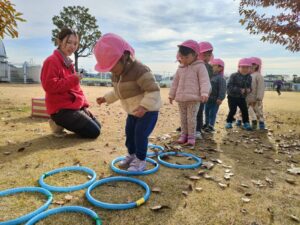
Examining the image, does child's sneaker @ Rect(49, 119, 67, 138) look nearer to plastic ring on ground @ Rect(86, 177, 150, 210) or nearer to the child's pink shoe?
the child's pink shoe

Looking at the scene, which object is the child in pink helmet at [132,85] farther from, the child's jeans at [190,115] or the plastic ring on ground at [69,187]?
the child's jeans at [190,115]

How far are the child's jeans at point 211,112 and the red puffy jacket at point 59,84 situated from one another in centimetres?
327

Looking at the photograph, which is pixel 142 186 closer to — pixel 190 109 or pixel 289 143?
pixel 190 109

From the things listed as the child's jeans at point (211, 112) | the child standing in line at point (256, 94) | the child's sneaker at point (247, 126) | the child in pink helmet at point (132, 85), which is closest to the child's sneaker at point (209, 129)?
the child's jeans at point (211, 112)

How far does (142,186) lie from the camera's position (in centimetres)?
308

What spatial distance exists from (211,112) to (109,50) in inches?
169

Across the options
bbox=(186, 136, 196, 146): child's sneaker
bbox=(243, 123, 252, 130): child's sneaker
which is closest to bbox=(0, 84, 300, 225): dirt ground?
bbox=(186, 136, 196, 146): child's sneaker

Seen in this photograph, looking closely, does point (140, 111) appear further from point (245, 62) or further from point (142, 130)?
point (245, 62)

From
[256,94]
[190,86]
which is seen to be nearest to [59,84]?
[190,86]

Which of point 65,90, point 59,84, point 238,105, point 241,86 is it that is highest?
point 241,86

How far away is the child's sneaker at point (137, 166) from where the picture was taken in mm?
3512

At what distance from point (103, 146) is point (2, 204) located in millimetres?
2280

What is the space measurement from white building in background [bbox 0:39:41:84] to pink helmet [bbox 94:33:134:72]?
31591mm

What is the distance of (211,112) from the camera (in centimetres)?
668
